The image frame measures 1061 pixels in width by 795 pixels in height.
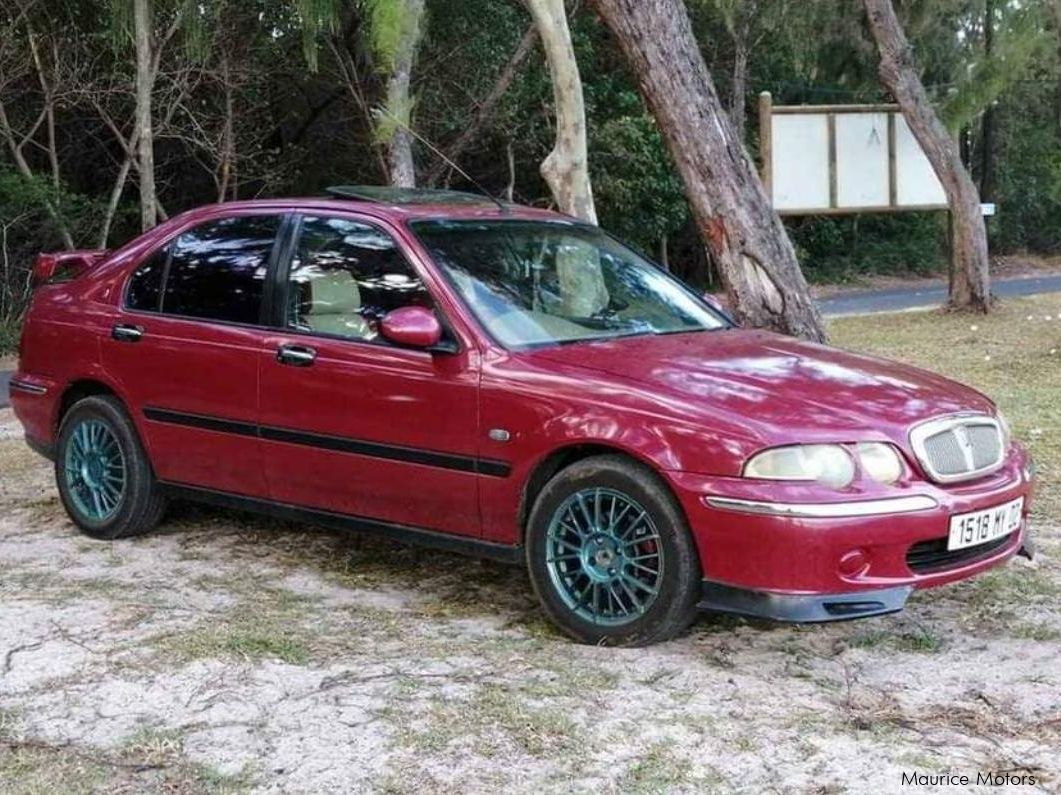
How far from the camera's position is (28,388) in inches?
262

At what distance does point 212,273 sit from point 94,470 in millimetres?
1189

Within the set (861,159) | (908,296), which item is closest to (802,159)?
(861,159)

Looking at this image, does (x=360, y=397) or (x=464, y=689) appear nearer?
(x=464, y=689)

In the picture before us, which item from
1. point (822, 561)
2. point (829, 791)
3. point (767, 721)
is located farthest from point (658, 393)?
point (829, 791)

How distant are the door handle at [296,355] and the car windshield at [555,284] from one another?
0.65m

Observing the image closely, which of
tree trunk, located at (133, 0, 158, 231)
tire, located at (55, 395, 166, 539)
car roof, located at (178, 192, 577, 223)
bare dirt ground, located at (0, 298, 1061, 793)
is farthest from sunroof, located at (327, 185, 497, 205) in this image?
tree trunk, located at (133, 0, 158, 231)

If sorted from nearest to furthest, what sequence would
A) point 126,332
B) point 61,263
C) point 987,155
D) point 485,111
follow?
point 126,332
point 61,263
point 485,111
point 987,155

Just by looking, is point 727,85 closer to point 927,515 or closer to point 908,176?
point 908,176

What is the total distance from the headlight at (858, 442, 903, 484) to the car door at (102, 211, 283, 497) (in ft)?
8.37

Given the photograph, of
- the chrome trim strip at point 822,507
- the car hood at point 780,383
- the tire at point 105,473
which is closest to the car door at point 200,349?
the tire at point 105,473

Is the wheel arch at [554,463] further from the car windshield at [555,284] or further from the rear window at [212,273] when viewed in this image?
the rear window at [212,273]

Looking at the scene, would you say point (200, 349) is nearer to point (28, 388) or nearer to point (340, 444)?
point (340, 444)

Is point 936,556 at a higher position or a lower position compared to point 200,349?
lower

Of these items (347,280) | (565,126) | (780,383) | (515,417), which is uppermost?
(565,126)
